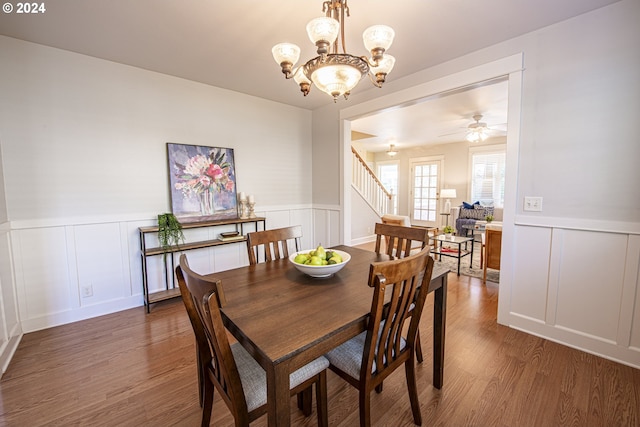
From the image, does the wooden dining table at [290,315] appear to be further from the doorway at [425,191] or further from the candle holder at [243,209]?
the doorway at [425,191]

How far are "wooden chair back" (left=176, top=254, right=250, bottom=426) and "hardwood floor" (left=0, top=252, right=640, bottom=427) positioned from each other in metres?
0.50

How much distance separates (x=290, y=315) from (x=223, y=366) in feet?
1.00

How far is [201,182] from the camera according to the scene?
319 cm

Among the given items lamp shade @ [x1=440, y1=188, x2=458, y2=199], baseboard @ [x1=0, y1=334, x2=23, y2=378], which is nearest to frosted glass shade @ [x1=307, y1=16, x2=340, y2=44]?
baseboard @ [x1=0, y1=334, x2=23, y2=378]

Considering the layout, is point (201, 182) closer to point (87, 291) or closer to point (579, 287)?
point (87, 291)

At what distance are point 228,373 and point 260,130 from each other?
332 cm

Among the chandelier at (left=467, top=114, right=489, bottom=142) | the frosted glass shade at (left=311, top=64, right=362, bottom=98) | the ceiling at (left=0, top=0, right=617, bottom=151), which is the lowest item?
the frosted glass shade at (left=311, top=64, right=362, bottom=98)

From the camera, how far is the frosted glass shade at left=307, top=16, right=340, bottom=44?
1333 millimetres

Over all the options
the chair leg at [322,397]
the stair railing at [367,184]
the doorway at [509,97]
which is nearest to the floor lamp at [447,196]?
the stair railing at [367,184]

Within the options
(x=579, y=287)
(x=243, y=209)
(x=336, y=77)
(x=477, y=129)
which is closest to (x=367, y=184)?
(x=477, y=129)

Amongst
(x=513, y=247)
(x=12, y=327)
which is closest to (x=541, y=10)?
(x=513, y=247)

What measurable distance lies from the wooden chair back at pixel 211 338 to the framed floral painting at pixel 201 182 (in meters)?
2.14

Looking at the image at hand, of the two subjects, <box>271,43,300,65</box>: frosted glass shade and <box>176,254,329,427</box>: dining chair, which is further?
<box>271,43,300,65</box>: frosted glass shade

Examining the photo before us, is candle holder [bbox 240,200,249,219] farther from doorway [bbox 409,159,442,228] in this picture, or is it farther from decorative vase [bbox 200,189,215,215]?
doorway [bbox 409,159,442,228]
